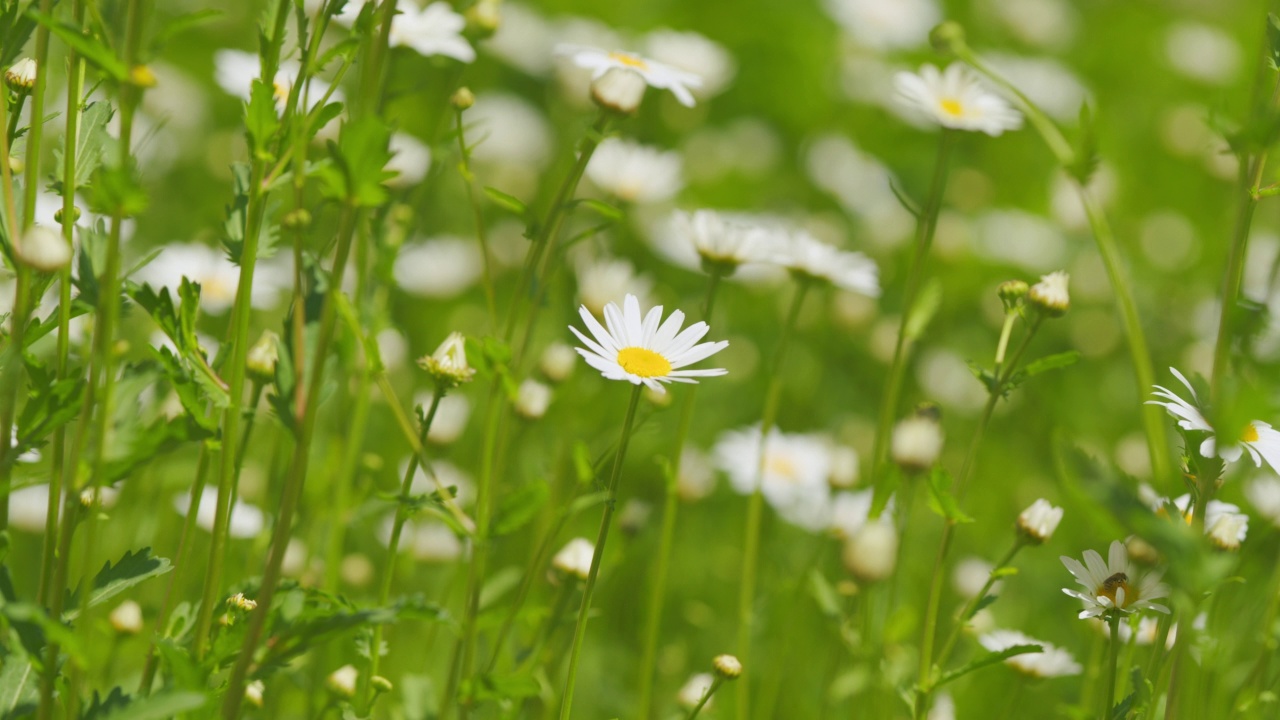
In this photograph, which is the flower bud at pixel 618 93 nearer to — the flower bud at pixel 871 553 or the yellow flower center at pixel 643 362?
the yellow flower center at pixel 643 362

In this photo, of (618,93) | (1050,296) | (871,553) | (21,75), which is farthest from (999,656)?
(21,75)

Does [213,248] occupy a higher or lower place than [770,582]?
higher

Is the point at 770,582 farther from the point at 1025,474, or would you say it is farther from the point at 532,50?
the point at 532,50

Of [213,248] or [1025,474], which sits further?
[1025,474]

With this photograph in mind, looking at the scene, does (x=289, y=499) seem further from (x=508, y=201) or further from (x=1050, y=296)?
(x=1050, y=296)

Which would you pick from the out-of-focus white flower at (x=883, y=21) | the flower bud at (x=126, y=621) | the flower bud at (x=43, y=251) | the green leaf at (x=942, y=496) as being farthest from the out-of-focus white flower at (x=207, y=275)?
the out-of-focus white flower at (x=883, y=21)

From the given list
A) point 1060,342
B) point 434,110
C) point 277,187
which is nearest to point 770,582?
point 277,187
